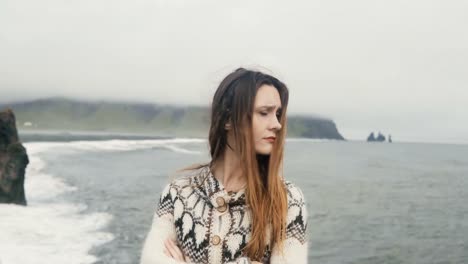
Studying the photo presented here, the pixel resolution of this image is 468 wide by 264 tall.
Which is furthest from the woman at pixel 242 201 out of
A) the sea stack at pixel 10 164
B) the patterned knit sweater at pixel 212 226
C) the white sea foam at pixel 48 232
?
the sea stack at pixel 10 164

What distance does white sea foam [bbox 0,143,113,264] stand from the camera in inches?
670

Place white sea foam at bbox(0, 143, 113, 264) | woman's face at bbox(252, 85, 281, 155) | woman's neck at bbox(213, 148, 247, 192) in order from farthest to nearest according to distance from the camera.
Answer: white sea foam at bbox(0, 143, 113, 264), woman's neck at bbox(213, 148, 247, 192), woman's face at bbox(252, 85, 281, 155)

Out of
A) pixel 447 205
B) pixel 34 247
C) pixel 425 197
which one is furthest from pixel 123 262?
pixel 425 197

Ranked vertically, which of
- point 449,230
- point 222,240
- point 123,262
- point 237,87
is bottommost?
point 449,230

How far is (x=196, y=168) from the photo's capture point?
12.1 ft

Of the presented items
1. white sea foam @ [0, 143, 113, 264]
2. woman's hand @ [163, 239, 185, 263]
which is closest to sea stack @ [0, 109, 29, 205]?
white sea foam @ [0, 143, 113, 264]

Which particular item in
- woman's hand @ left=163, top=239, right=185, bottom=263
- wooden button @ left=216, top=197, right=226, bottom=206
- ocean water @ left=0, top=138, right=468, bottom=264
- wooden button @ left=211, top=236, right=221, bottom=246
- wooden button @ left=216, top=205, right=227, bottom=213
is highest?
wooden button @ left=216, top=197, right=226, bottom=206

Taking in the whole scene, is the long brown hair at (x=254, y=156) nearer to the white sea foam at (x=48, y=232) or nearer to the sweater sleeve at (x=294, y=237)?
the sweater sleeve at (x=294, y=237)

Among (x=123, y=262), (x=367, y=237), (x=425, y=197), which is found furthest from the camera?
(x=425, y=197)

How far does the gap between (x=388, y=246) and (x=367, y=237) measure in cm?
237

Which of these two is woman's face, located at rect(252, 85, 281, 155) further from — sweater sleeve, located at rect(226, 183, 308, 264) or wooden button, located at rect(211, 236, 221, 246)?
wooden button, located at rect(211, 236, 221, 246)

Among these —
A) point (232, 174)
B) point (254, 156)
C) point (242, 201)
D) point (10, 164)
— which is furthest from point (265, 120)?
point (10, 164)

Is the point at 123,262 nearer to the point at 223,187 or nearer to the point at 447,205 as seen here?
the point at 223,187

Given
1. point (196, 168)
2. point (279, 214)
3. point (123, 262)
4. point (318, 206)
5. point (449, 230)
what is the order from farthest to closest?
1. point (318, 206)
2. point (449, 230)
3. point (123, 262)
4. point (196, 168)
5. point (279, 214)
